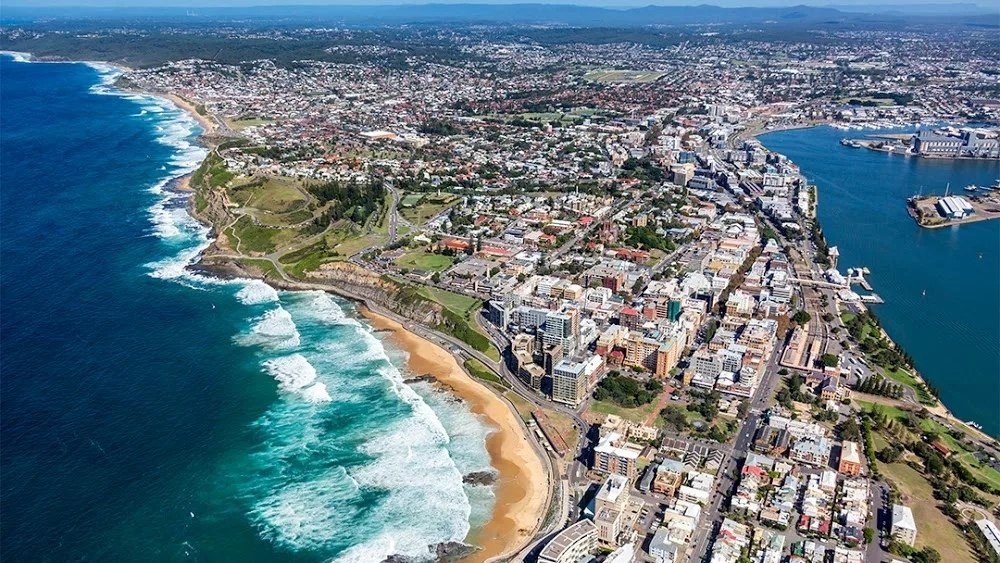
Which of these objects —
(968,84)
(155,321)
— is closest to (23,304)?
(155,321)

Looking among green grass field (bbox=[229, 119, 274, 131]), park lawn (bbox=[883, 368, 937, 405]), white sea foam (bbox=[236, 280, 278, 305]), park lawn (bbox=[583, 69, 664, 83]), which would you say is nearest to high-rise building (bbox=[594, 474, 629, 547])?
park lawn (bbox=[883, 368, 937, 405])

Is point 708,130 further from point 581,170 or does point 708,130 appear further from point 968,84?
point 968,84

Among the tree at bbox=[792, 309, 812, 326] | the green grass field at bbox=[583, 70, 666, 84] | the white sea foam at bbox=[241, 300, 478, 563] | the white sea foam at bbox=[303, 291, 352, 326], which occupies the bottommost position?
the white sea foam at bbox=[241, 300, 478, 563]

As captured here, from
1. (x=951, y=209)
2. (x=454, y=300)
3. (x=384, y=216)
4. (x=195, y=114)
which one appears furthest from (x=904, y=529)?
(x=195, y=114)

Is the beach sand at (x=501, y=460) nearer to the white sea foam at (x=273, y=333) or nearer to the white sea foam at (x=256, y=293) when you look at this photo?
the white sea foam at (x=273, y=333)

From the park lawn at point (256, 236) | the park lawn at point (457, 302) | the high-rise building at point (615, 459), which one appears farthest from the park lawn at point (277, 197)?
the high-rise building at point (615, 459)

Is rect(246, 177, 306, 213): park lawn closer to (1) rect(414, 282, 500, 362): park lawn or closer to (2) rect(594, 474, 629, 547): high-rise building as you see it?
(1) rect(414, 282, 500, 362): park lawn

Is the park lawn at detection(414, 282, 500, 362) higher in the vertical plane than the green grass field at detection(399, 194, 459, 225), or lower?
lower

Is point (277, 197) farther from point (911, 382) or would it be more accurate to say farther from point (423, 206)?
point (911, 382)
